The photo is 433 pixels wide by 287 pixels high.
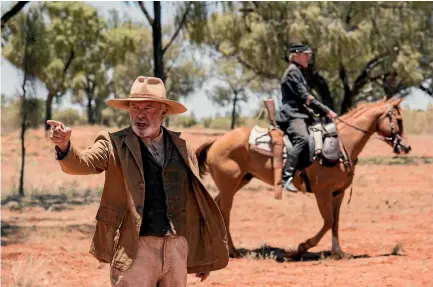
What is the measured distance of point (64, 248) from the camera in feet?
38.8

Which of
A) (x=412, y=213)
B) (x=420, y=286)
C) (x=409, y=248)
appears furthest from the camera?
(x=412, y=213)

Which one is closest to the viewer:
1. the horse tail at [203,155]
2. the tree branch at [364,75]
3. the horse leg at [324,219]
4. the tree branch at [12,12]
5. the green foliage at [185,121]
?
the horse leg at [324,219]

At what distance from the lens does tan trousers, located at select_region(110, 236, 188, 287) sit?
4688 millimetres

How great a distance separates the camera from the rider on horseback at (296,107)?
10492 millimetres

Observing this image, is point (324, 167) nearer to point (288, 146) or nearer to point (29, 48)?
point (288, 146)

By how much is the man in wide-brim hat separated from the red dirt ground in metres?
3.81

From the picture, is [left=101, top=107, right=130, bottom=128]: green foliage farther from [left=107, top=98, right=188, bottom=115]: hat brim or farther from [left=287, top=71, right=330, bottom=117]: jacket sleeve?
[left=107, top=98, right=188, bottom=115]: hat brim

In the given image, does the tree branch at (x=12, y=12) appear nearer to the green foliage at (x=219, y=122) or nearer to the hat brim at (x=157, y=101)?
the hat brim at (x=157, y=101)

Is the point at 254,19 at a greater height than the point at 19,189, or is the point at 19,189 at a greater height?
the point at 254,19

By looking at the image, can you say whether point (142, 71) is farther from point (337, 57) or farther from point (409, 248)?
point (409, 248)

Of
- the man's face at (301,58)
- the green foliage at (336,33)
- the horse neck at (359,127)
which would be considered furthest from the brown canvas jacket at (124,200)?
the green foliage at (336,33)

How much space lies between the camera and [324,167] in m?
10.7

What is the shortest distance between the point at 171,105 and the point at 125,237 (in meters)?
0.97

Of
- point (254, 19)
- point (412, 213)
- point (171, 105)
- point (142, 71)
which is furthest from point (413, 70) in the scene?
point (142, 71)
